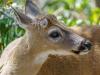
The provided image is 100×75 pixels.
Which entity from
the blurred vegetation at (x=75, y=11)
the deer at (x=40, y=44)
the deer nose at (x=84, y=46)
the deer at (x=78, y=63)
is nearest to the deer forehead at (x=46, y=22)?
the deer at (x=40, y=44)

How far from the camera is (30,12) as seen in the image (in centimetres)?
526

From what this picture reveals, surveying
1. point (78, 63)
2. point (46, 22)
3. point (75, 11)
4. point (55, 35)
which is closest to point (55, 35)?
point (55, 35)

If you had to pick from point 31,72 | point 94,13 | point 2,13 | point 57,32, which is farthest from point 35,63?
point 94,13

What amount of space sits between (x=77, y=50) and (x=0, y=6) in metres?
1.35

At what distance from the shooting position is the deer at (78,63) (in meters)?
5.38

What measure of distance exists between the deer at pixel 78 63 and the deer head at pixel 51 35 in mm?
324

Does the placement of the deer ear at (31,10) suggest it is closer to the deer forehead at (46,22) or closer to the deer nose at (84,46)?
the deer forehead at (46,22)

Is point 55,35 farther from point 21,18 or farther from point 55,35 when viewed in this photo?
point 21,18

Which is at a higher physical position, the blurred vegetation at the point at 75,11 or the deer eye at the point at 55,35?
the blurred vegetation at the point at 75,11

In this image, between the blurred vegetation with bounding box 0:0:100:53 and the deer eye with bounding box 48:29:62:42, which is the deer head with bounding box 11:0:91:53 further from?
the blurred vegetation with bounding box 0:0:100:53

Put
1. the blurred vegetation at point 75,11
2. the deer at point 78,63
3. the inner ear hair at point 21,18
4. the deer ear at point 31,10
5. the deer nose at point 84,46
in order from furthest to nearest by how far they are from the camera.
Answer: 1. the blurred vegetation at point 75,11
2. the deer at point 78,63
3. the deer ear at point 31,10
4. the deer nose at point 84,46
5. the inner ear hair at point 21,18

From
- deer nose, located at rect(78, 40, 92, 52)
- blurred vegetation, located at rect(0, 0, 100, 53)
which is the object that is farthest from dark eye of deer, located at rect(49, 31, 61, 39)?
blurred vegetation, located at rect(0, 0, 100, 53)

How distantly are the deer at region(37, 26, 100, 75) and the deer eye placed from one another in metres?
0.34

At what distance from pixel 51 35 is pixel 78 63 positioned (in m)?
0.71
